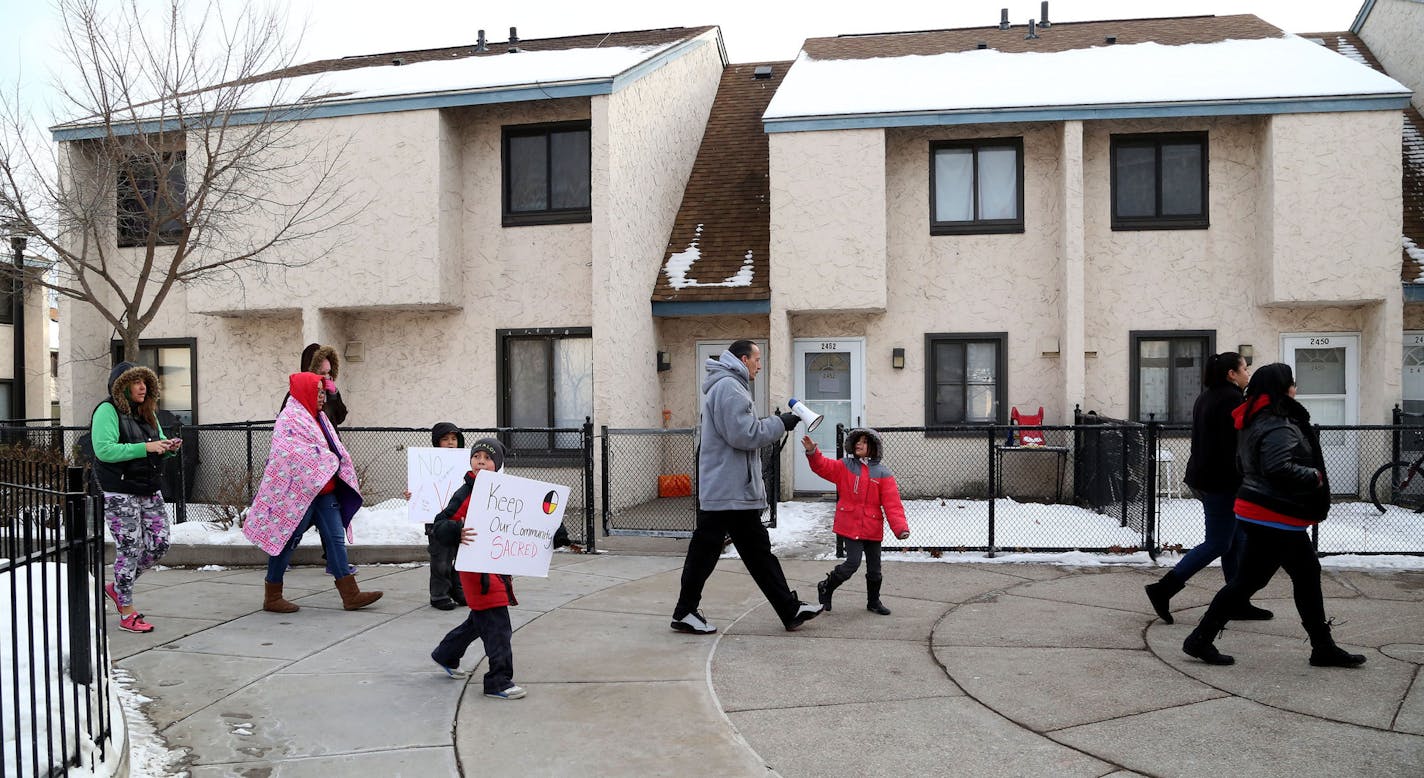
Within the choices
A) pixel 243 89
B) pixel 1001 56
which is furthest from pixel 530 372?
pixel 1001 56

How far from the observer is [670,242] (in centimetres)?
1555

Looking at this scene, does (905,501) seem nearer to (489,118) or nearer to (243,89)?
(489,118)

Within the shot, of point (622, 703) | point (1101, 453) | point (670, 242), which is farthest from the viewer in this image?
point (670, 242)

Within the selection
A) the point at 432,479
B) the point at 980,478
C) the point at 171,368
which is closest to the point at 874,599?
the point at 432,479

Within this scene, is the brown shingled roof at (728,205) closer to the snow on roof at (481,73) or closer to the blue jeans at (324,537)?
the snow on roof at (481,73)

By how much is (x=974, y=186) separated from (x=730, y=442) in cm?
908

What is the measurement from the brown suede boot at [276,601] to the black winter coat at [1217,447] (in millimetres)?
6424

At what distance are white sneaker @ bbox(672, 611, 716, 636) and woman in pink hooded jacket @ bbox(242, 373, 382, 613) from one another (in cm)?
236

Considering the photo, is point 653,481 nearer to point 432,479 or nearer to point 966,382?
point 966,382

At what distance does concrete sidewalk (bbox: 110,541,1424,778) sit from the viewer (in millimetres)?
4754

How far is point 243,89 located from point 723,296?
6.57 metres

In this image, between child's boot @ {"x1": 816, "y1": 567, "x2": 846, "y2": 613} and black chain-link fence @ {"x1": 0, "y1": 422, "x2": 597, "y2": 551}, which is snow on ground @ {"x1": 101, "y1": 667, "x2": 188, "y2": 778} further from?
black chain-link fence @ {"x1": 0, "y1": 422, "x2": 597, "y2": 551}

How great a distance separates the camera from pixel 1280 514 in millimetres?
6066

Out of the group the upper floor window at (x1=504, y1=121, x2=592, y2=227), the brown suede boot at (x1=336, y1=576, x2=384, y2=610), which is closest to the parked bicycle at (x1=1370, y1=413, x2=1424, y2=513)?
the upper floor window at (x1=504, y1=121, x2=592, y2=227)
